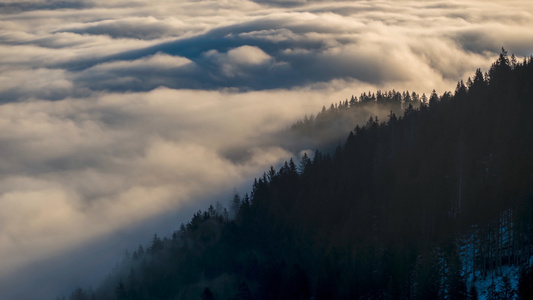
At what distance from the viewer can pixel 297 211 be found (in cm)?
9744

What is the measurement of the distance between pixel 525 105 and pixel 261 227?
42483 mm

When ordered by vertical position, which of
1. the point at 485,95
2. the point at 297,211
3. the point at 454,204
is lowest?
the point at 297,211

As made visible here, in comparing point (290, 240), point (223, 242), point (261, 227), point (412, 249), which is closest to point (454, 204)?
point (412, 249)

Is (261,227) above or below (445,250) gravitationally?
below

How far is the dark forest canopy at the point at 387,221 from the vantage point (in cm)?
7144

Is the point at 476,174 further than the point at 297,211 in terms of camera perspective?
No

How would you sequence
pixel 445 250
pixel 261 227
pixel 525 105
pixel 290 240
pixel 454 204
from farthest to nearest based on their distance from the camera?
pixel 261 227 < pixel 290 240 < pixel 525 105 < pixel 454 204 < pixel 445 250

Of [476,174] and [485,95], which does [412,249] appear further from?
[485,95]

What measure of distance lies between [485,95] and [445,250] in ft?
103

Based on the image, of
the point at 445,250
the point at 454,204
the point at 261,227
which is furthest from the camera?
the point at 261,227

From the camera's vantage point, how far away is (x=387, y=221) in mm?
84250

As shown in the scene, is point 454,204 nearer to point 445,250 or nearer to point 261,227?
point 445,250

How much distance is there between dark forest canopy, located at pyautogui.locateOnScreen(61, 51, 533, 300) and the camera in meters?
71.4

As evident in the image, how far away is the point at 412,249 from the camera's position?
245 feet
